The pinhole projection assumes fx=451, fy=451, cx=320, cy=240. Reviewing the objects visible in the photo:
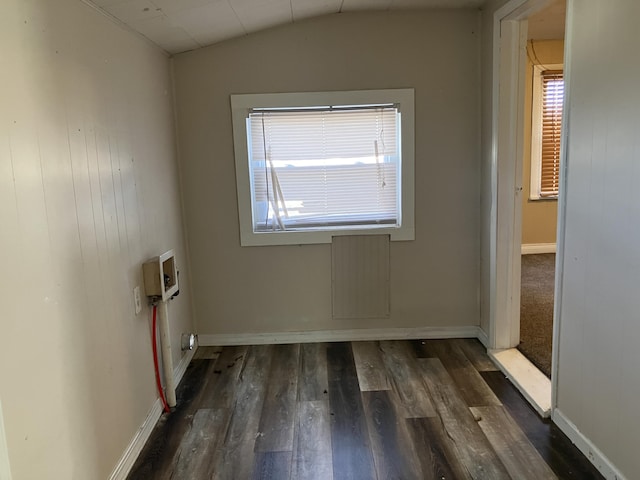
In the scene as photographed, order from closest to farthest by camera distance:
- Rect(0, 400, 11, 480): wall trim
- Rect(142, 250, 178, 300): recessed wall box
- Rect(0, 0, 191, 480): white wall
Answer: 1. Rect(0, 400, 11, 480): wall trim
2. Rect(0, 0, 191, 480): white wall
3. Rect(142, 250, 178, 300): recessed wall box


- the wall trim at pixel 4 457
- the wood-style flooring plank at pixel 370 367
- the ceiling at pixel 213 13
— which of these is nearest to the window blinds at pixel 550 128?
the ceiling at pixel 213 13

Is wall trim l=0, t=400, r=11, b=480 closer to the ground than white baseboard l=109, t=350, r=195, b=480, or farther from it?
farther from it

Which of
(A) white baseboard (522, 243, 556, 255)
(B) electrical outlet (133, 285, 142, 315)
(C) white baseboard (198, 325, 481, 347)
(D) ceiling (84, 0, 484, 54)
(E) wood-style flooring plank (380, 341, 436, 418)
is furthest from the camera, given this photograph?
(A) white baseboard (522, 243, 556, 255)

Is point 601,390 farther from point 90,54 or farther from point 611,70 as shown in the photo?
point 90,54

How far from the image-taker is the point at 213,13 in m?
2.46

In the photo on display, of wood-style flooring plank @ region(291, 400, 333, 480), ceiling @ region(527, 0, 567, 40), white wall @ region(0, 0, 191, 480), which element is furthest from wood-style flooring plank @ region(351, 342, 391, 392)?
ceiling @ region(527, 0, 567, 40)

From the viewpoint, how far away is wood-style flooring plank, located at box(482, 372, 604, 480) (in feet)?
6.43

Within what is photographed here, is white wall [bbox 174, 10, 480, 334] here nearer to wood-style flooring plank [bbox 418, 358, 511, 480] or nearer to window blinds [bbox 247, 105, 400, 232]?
window blinds [bbox 247, 105, 400, 232]

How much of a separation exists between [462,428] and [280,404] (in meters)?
1.00

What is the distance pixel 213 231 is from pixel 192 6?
1.54 m

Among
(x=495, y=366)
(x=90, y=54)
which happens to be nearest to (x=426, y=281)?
(x=495, y=366)

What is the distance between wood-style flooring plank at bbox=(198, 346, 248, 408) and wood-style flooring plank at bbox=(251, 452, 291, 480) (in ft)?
1.75

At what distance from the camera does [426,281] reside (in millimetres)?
3406

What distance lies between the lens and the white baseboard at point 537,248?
5.68m
